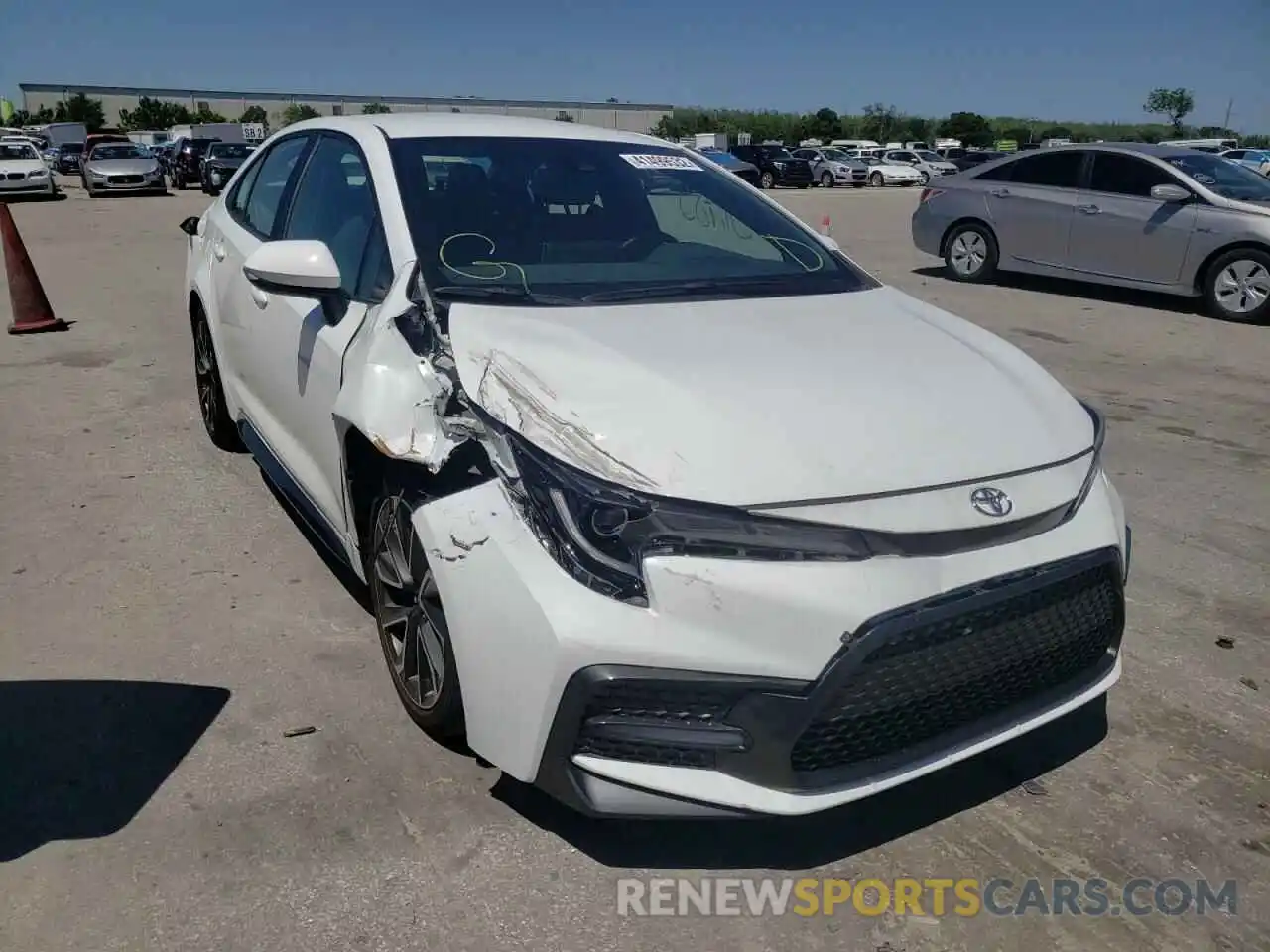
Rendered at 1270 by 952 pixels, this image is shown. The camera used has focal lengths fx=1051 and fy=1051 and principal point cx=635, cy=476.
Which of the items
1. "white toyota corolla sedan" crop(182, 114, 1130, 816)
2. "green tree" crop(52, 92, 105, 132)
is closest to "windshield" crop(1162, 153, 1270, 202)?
"white toyota corolla sedan" crop(182, 114, 1130, 816)

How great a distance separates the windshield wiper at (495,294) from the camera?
2926mm

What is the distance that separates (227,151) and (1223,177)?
83.4 feet

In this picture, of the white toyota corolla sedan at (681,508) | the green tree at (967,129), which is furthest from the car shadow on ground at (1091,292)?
the green tree at (967,129)

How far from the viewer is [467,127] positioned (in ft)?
12.3

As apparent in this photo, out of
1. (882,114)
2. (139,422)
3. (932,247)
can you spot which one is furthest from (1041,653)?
(882,114)

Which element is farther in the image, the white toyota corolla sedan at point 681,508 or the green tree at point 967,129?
the green tree at point 967,129

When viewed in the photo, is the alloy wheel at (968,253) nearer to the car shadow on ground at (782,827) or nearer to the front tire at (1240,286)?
→ the front tire at (1240,286)

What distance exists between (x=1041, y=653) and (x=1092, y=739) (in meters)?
0.74

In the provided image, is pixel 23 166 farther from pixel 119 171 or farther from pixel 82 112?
pixel 82 112

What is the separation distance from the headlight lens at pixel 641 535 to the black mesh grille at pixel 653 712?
0.19m

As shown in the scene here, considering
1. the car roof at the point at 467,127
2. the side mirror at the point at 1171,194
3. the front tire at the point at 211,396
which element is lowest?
the front tire at the point at 211,396

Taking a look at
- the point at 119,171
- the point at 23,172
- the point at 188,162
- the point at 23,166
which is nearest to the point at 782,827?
the point at 23,172

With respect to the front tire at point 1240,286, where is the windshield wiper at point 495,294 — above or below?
above

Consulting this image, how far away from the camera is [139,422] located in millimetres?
5918
